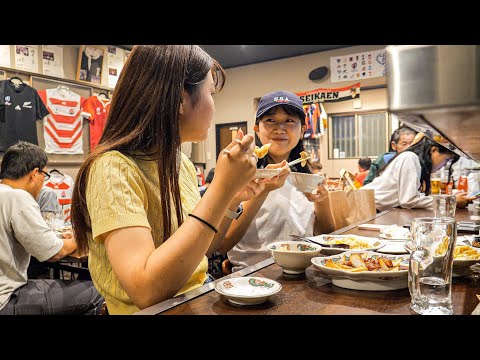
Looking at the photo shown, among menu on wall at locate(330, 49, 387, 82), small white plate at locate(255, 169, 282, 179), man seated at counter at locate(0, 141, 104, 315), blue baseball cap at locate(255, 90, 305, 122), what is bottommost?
man seated at counter at locate(0, 141, 104, 315)

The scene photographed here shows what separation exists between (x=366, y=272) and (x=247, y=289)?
1.01ft

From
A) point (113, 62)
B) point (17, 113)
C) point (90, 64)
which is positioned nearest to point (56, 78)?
point (90, 64)

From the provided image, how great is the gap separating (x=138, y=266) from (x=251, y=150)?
0.43 meters

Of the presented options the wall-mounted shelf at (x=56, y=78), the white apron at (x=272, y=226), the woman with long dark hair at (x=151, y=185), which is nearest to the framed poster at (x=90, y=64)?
the wall-mounted shelf at (x=56, y=78)

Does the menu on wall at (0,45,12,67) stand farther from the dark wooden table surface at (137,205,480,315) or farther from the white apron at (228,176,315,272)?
the dark wooden table surface at (137,205,480,315)

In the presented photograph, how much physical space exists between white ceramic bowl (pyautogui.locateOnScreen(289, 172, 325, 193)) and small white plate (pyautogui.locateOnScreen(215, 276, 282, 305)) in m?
0.60

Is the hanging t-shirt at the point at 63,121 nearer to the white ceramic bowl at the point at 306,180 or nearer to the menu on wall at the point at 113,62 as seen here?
the menu on wall at the point at 113,62

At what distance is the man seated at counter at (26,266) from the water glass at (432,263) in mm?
1947

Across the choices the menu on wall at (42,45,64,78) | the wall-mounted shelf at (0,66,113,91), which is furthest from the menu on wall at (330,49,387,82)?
the menu on wall at (42,45,64,78)

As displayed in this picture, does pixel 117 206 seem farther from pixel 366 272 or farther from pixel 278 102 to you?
pixel 278 102

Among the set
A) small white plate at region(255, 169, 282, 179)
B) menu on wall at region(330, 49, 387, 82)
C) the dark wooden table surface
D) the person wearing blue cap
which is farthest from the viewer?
menu on wall at region(330, 49, 387, 82)

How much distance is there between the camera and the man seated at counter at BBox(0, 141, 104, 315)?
199cm
